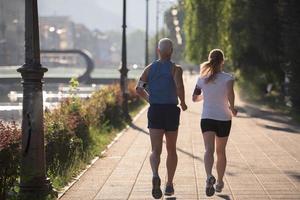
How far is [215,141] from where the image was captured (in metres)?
9.48

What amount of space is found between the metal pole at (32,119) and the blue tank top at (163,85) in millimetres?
1444

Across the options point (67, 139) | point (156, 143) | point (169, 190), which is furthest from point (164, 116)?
point (67, 139)

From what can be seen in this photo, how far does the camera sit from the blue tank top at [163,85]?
8617 millimetres

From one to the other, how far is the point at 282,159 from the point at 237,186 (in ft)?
11.4

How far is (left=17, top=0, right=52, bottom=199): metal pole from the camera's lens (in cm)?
866

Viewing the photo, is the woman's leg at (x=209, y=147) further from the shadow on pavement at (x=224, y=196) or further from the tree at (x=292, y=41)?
the tree at (x=292, y=41)

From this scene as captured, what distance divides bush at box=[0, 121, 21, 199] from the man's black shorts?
179 centimetres

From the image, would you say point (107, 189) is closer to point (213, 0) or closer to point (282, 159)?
point (282, 159)

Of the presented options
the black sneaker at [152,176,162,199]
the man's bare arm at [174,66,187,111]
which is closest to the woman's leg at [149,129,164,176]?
the black sneaker at [152,176,162,199]

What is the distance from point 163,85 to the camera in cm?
862

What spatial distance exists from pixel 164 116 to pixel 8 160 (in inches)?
78.6

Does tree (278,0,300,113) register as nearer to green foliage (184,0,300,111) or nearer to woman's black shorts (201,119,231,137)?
green foliage (184,0,300,111)

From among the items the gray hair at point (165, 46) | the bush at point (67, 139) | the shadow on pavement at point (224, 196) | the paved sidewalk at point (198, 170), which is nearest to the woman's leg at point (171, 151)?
the paved sidewalk at point (198, 170)

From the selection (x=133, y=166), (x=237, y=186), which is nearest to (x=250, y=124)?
(x=133, y=166)
